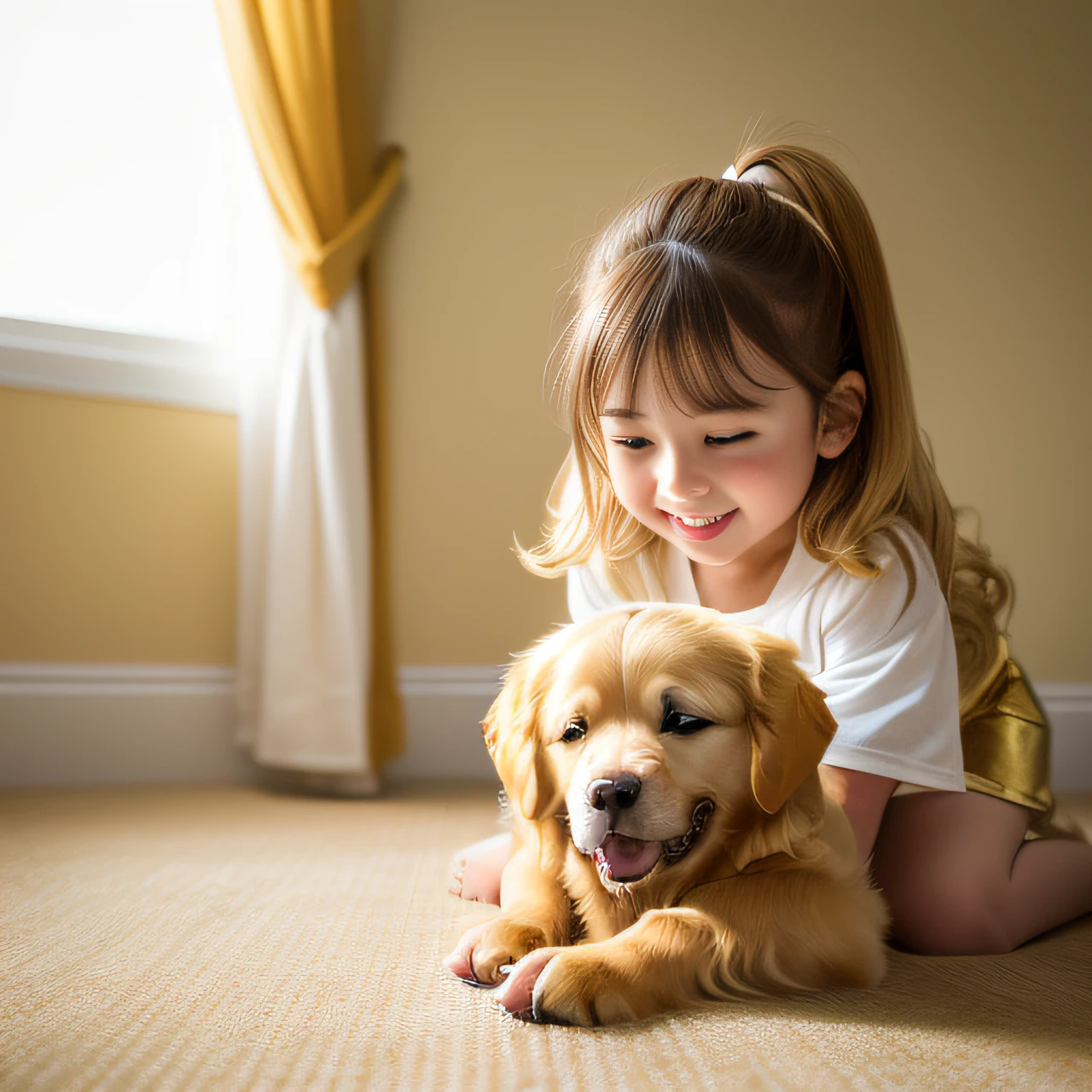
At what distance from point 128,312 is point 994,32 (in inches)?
73.2

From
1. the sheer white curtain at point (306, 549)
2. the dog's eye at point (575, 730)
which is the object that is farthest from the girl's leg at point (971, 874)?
the sheer white curtain at point (306, 549)

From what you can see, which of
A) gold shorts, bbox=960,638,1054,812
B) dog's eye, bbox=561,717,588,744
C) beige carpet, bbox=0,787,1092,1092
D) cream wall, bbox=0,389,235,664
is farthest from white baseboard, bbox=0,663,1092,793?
dog's eye, bbox=561,717,588,744

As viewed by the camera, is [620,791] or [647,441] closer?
[620,791]

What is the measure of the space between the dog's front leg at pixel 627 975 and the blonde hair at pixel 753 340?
1.18 ft

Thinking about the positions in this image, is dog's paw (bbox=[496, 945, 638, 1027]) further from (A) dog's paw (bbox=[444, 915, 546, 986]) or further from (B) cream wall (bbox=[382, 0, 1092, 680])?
(B) cream wall (bbox=[382, 0, 1092, 680])

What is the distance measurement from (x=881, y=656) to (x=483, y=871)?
451mm

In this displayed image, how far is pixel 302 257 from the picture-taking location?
1.83m

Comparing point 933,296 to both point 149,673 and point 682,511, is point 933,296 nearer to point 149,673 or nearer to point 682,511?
point 682,511

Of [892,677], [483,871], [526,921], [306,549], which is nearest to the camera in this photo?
[526,921]

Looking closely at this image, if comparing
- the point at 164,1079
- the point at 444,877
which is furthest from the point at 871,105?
the point at 164,1079

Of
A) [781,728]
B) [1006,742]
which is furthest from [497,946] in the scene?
[1006,742]

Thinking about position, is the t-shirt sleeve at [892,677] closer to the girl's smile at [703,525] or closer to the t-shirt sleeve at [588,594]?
the girl's smile at [703,525]

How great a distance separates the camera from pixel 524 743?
0.72m

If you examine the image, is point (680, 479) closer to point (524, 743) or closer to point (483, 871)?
point (524, 743)
